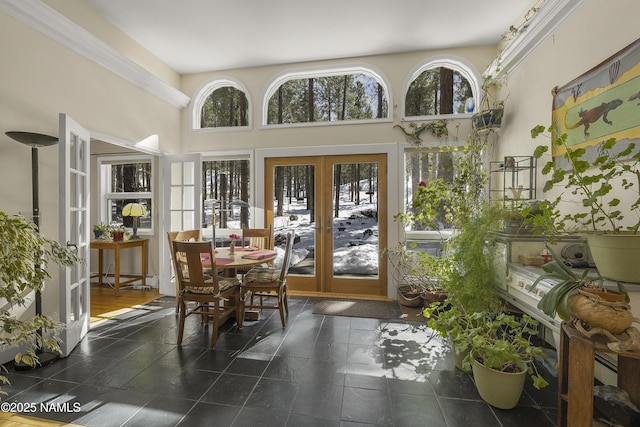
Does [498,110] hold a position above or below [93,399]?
above

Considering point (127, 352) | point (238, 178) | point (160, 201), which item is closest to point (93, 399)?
point (127, 352)

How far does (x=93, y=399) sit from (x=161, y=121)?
11.4ft

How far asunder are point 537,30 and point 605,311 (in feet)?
8.89

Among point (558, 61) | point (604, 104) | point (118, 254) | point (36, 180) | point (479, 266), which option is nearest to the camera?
point (604, 104)

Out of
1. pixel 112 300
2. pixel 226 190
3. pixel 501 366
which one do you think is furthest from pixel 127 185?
pixel 501 366

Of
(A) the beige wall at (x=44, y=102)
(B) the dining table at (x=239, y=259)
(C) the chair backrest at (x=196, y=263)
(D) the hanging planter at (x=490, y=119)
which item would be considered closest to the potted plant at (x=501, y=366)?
(B) the dining table at (x=239, y=259)

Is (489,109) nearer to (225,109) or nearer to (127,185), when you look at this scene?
(225,109)

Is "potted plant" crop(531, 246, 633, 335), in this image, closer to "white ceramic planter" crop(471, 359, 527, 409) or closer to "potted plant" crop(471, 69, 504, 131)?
"white ceramic planter" crop(471, 359, 527, 409)

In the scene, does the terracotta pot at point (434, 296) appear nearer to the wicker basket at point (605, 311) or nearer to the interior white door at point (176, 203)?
the wicker basket at point (605, 311)

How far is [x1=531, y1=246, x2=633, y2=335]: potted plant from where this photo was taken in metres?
1.24

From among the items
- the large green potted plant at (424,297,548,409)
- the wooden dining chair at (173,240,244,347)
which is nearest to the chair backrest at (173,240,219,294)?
the wooden dining chair at (173,240,244,347)

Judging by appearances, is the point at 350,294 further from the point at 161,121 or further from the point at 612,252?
the point at 161,121

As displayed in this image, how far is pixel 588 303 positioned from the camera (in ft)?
4.18

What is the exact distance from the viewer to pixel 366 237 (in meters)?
4.23
